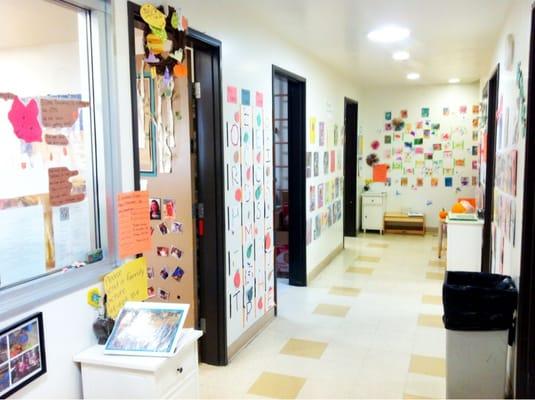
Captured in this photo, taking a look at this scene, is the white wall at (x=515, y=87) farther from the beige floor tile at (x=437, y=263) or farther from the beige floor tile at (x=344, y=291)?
the beige floor tile at (x=437, y=263)

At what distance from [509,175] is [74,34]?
2591 mm

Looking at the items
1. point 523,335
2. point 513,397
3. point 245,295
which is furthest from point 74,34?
point 513,397

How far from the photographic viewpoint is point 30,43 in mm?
1792

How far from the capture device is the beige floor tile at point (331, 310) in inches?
161

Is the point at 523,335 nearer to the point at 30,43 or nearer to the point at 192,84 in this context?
the point at 192,84

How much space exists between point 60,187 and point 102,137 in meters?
0.29

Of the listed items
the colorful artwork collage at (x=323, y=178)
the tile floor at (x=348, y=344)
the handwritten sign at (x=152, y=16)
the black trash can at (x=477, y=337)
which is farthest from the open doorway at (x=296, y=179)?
the handwritten sign at (x=152, y=16)

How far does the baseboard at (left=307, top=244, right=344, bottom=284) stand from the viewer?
5.12 meters

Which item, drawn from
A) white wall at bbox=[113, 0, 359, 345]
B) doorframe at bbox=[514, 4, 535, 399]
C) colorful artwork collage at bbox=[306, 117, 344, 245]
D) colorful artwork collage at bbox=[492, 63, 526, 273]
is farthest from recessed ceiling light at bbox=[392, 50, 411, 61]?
doorframe at bbox=[514, 4, 535, 399]

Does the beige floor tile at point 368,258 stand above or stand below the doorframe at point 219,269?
below

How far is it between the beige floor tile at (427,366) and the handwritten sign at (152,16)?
2567 mm

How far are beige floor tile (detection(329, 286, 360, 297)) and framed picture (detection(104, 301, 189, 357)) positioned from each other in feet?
9.75

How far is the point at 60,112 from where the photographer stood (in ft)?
5.88

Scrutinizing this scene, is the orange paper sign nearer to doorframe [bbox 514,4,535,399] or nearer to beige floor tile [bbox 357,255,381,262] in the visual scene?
beige floor tile [bbox 357,255,381,262]
